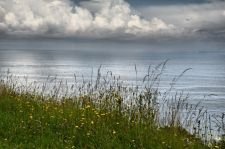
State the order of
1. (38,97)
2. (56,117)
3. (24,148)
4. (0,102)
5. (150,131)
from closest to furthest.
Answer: (24,148) → (150,131) → (56,117) → (0,102) → (38,97)

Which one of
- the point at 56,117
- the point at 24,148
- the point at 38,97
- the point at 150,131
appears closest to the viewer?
the point at 24,148

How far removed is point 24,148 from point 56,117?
2.37 meters

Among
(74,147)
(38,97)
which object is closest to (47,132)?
(74,147)

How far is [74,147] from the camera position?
1043 centimetres

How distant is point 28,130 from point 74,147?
1.70 metres

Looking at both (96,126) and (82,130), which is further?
(96,126)

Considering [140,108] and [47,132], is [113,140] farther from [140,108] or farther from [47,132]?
[140,108]

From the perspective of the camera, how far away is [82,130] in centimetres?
1148

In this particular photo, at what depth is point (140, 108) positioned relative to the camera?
13.1 m

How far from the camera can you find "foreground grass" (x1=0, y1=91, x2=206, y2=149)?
10633mm

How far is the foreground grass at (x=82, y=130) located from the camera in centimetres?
1063

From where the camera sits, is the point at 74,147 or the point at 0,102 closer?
the point at 74,147

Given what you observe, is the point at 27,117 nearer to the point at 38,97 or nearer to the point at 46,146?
the point at 46,146

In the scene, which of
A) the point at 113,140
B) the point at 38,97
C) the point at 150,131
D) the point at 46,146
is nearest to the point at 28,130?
the point at 46,146
